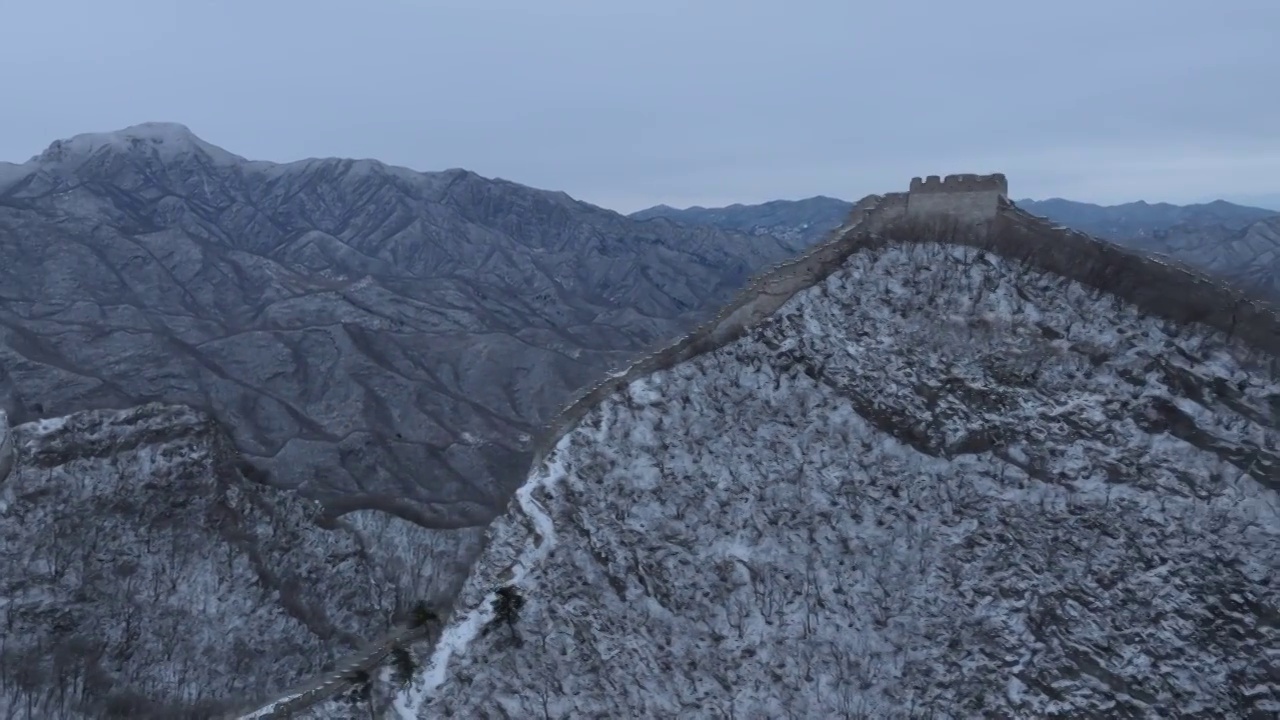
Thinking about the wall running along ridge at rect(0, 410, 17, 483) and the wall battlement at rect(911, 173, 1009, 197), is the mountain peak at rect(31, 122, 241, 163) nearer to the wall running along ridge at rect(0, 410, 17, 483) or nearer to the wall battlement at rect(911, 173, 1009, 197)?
the wall running along ridge at rect(0, 410, 17, 483)

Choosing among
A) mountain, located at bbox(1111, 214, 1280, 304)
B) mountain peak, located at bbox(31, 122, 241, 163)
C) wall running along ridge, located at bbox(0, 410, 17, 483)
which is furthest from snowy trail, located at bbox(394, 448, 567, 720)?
mountain peak, located at bbox(31, 122, 241, 163)

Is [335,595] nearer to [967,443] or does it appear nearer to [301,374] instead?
[967,443]

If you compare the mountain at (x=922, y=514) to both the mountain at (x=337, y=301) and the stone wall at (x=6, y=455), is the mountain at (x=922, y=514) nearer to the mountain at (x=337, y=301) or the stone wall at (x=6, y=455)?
the mountain at (x=337, y=301)

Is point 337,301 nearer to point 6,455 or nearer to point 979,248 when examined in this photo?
point 6,455

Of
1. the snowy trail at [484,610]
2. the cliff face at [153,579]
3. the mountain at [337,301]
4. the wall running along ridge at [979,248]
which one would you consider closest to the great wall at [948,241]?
the wall running along ridge at [979,248]

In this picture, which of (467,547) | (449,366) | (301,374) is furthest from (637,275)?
(467,547)
